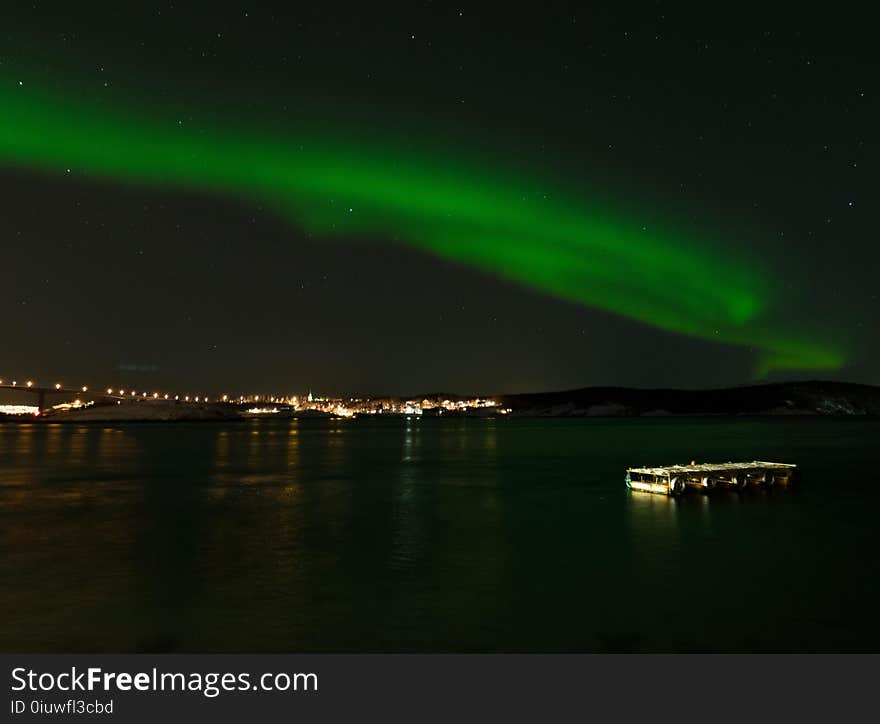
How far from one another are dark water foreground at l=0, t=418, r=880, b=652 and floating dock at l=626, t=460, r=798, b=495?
1344 mm

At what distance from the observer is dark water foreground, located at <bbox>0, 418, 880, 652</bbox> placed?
44.0 ft

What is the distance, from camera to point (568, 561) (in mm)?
19750

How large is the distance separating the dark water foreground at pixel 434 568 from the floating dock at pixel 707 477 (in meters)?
1.34

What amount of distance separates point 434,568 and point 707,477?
67.4ft

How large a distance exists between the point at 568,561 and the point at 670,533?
6102 millimetres
